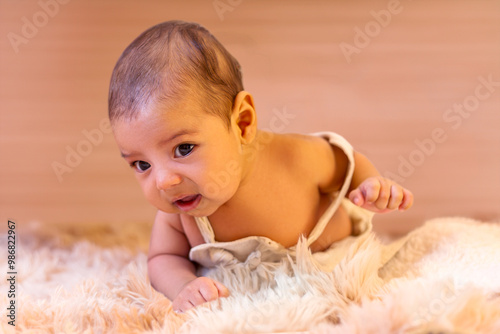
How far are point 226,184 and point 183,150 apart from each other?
10cm

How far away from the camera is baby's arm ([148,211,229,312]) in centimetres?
82

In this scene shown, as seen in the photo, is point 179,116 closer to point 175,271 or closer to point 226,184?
point 226,184

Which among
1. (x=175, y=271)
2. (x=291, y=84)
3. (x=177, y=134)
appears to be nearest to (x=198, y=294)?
(x=175, y=271)

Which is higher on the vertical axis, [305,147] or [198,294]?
[305,147]

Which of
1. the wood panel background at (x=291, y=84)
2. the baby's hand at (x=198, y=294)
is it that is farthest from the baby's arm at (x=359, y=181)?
the wood panel background at (x=291, y=84)

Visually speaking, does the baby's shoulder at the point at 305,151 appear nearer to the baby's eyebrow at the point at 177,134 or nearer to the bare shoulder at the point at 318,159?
the bare shoulder at the point at 318,159

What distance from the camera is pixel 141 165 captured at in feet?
2.67

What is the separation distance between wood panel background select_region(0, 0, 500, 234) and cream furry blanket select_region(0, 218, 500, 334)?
390mm

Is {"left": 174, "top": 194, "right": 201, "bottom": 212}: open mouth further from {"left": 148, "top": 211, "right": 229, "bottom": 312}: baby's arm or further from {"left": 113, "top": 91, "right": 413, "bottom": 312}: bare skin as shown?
{"left": 148, "top": 211, "right": 229, "bottom": 312}: baby's arm

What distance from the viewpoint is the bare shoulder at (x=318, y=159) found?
948 millimetres

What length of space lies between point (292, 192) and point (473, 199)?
759mm

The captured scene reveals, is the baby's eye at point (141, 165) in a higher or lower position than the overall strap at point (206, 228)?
higher

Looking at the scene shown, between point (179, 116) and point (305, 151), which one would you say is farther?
point (305, 151)

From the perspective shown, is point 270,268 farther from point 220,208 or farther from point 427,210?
point 427,210
